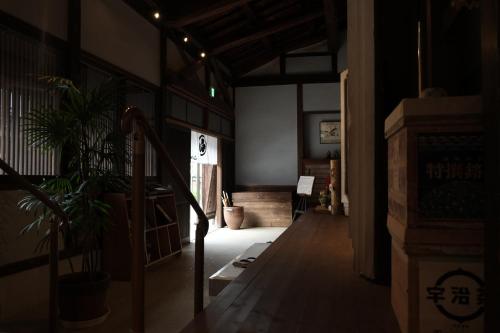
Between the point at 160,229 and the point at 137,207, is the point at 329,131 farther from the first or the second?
the point at 137,207

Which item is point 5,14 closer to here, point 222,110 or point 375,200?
point 375,200

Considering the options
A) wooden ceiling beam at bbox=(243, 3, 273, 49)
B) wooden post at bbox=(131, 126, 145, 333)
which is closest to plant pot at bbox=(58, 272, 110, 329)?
wooden post at bbox=(131, 126, 145, 333)

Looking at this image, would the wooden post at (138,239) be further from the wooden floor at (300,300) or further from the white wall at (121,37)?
the white wall at (121,37)

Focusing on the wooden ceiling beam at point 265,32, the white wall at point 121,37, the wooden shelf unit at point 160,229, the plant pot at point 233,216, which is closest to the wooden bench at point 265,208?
the plant pot at point 233,216

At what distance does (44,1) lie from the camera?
3184mm

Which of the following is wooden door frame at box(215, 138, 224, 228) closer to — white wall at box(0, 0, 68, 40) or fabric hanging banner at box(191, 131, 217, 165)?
fabric hanging banner at box(191, 131, 217, 165)

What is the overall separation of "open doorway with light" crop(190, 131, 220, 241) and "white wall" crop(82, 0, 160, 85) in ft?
6.24

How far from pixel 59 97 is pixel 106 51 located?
94 cm

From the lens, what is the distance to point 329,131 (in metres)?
8.68

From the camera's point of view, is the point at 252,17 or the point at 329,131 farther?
the point at 329,131

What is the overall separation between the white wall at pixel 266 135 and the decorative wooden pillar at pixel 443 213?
779 cm

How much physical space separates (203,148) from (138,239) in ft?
19.8

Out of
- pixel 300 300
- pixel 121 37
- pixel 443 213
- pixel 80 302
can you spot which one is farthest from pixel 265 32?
pixel 443 213

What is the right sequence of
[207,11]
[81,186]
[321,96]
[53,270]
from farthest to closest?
1. [321,96]
2. [207,11]
3. [81,186]
4. [53,270]
